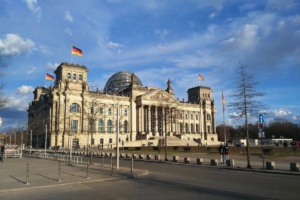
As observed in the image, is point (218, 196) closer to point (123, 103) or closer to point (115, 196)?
point (115, 196)

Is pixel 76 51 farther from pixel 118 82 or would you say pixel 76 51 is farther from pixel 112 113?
pixel 118 82

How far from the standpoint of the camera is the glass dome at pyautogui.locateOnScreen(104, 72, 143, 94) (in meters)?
128

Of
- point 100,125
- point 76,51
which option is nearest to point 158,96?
point 100,125

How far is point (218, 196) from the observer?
12.4m

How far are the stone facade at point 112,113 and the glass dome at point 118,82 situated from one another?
606 cm

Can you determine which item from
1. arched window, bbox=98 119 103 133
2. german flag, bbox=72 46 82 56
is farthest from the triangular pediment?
german flag, bbox=72 46 82 56

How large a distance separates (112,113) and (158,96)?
21.9m

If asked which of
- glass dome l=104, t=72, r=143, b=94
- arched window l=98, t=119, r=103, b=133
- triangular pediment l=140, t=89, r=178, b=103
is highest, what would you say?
glass dome l=104, t=72, r=143, b=94

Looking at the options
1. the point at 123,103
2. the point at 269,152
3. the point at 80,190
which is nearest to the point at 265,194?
the point at 80,190

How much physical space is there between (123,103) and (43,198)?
97.9 m

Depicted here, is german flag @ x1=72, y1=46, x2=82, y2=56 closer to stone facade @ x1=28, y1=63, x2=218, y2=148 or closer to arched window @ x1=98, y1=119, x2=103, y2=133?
stone facade @ x1=28, y1=63, x2=218, y2=148

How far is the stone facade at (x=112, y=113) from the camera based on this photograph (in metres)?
91.3

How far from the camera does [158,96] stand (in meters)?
118

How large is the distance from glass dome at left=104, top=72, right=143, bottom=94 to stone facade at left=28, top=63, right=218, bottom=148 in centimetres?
606
